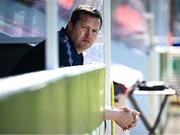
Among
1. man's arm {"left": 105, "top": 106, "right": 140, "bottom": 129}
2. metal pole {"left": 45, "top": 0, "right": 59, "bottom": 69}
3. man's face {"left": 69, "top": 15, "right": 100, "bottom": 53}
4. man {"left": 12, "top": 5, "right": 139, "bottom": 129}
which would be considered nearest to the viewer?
metal pole {"left": 45, "top": 0, "right": 59, "bottom": 69}

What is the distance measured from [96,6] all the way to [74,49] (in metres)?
0.49

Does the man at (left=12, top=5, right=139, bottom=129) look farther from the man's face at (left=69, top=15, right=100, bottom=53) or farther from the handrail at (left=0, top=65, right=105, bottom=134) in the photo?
the handrail at (left=0, top=65, right=105, bottom=134)

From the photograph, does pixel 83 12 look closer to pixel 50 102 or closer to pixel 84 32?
pixel 84 32

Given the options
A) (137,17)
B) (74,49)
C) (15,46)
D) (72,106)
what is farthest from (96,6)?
(137,17)

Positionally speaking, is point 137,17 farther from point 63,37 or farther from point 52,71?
point 52,71

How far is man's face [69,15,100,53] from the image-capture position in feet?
10.6

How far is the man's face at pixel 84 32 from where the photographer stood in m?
3.22

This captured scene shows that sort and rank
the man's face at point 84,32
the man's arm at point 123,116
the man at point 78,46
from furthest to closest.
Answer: the man's arm at point 123,116 < the man's face at point 84,32 < the man at point 78,46

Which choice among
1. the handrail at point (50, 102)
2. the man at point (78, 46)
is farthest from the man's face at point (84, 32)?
the handrail at point (50, 102)

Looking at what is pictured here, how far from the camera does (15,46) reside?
175 inches

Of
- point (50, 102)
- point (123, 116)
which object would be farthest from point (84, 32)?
point (50, 102)

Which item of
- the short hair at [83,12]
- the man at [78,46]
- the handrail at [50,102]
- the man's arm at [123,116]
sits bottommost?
the man's arm at [123,116]

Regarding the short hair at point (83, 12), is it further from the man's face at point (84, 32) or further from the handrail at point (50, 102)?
the handrail at point (50, 102)

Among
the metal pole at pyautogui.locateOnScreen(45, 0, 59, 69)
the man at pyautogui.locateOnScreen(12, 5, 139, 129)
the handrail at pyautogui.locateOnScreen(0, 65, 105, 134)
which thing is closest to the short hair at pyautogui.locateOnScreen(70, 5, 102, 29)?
the man at pyautogui.locateOnScreen(12, 5, 139, 129)
